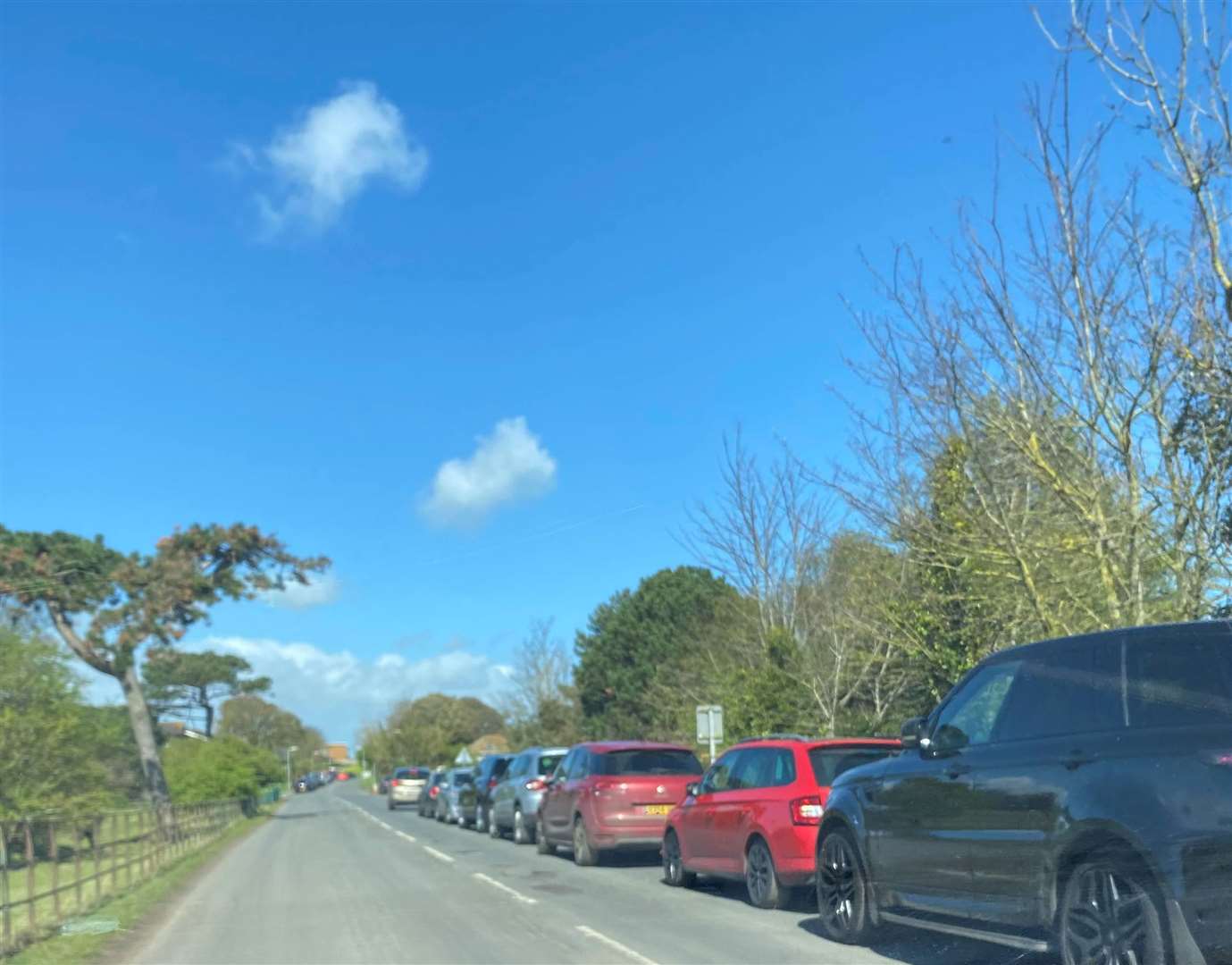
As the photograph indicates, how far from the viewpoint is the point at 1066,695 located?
660 cm

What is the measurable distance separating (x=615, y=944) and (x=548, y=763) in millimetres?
13640

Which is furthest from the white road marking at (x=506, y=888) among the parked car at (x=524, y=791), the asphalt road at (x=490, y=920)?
the parked car at (x=524, y=791)

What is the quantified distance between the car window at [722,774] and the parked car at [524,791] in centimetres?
892

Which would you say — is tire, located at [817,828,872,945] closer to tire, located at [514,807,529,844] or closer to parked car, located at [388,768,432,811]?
tire, located at [514,807,529,844]

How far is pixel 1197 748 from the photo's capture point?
18.2ft

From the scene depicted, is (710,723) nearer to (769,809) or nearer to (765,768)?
(765,768)

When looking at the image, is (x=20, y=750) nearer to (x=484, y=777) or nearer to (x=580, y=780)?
(x=484, y=777)

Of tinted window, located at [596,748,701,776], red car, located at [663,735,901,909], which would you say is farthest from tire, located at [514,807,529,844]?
red car, located at [663,735,901,909]

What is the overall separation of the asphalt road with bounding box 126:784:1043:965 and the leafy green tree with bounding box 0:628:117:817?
5.82m

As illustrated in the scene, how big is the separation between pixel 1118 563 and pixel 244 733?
101842mm

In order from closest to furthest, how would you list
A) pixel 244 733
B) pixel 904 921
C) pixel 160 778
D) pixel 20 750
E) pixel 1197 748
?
pixel 1197 748 < pixel 904 921 < pixel 20 750 < pixel 160 778 < pixel 244 733

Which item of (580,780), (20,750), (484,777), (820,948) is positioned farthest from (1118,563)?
(20,750)

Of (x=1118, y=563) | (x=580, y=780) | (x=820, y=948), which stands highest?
(x=1118, y=563)

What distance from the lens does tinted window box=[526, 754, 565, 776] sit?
22.7 meters
